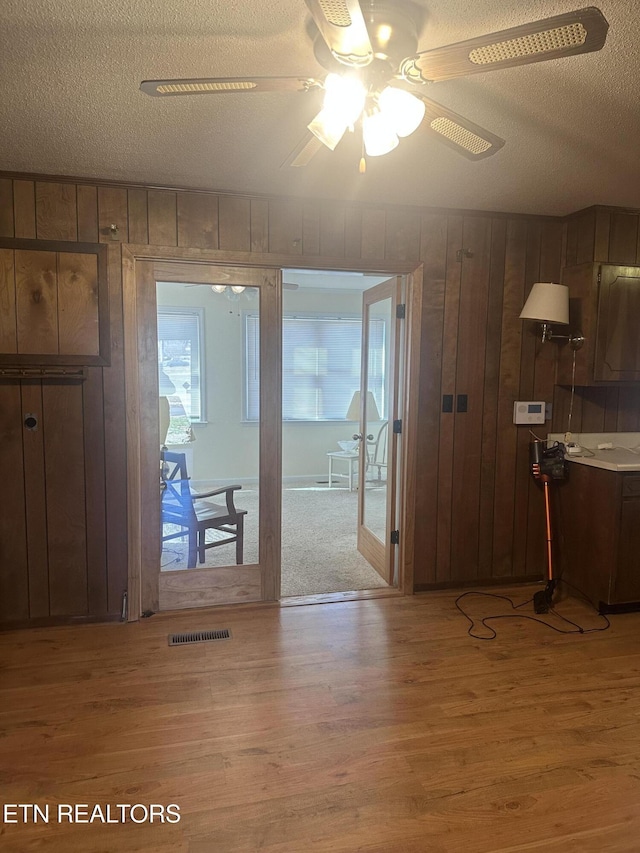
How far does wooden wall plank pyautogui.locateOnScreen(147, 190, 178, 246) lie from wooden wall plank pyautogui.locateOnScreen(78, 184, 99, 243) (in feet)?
0.91

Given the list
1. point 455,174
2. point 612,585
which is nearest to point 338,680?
point 612,585

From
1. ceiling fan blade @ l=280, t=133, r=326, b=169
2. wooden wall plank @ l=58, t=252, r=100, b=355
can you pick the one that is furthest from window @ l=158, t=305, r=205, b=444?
ceiling fan blade @ l=280, t=133, r=326, b=169

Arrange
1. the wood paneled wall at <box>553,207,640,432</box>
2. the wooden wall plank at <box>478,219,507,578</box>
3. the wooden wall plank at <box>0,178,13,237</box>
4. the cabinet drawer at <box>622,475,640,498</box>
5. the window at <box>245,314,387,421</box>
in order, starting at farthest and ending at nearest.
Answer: the window at <box>245,314,387,421</box> < the wooden wall plank at <box>478,219,507,578</box> < the wood paneled wall at <box>553,207,640,432</box> < the cabinet drawer at <box>622,475,640,498</box> < the wooden wall plank at <box>0,178,13,237</box>

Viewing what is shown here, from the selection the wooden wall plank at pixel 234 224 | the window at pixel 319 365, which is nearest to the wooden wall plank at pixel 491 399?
the wooden wall plank at pixel 234 224

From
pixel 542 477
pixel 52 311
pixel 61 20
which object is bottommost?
pixel 542 477

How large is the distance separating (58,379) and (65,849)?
2075 mm

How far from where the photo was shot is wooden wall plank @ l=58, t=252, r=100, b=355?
2.87 m

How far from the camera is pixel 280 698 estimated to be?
94.8 inches

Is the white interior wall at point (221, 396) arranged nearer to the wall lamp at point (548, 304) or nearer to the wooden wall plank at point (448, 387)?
the wooden wall plank at point (448, 387)

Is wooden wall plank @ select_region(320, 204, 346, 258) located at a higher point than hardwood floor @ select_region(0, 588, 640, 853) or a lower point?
higher

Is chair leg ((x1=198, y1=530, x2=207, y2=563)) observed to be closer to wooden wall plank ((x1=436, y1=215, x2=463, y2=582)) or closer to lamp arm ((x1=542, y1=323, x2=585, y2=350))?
wooden wall plank ((x1=436, y1=215, x2=463, y2=582))

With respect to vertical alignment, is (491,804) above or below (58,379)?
below

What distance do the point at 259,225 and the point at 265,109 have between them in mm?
1019

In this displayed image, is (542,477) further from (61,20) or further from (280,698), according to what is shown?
(61,20)
